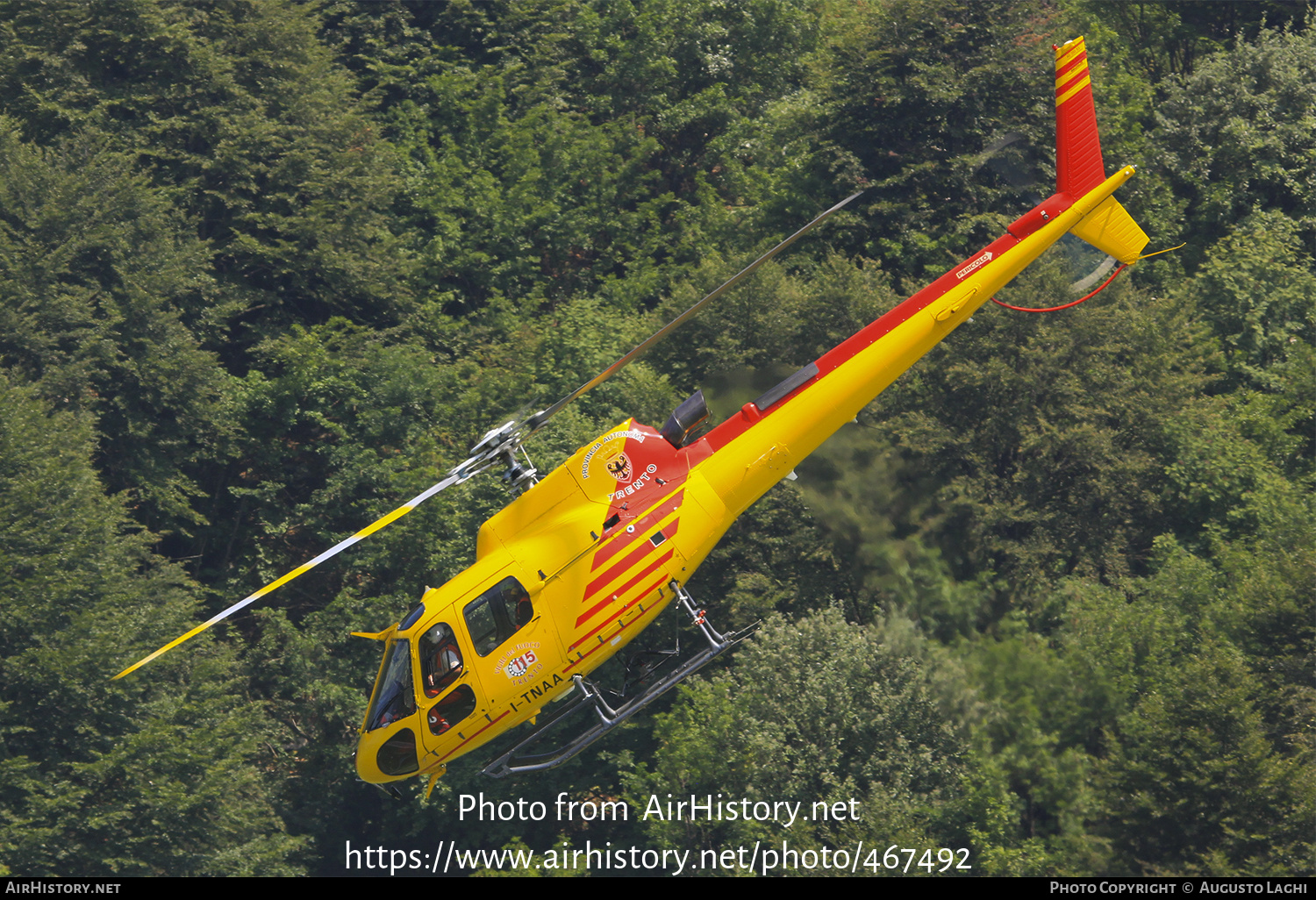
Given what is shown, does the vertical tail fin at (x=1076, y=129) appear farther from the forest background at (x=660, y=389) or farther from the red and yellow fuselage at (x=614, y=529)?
the forest background at (x=660, y=389)

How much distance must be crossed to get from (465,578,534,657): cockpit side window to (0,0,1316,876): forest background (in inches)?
228

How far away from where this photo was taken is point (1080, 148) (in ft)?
71.9

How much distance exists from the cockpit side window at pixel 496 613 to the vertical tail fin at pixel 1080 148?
32.5 ft

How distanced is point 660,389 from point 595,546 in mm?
14143

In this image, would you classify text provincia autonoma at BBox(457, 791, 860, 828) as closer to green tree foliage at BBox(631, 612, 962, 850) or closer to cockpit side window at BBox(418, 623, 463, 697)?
green tree foliage at BBox(631, 612, 962, 850)

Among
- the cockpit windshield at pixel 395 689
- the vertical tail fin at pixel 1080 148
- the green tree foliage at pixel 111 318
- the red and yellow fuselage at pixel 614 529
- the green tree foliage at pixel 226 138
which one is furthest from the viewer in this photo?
the green tree foliage at pixel 226 138

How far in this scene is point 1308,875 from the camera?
910 inches

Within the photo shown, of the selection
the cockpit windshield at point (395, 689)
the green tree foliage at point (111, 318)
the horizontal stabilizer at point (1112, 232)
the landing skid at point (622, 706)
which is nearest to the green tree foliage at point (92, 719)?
the green tree foliage at point (111, 318)

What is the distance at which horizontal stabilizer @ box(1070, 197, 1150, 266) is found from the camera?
72.3 ft

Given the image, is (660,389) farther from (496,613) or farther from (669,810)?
(496,613)

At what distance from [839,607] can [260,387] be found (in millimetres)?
18247

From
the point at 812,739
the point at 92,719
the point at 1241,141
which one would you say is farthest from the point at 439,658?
the point at 1241,141

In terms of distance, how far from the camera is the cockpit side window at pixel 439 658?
65.4 ft

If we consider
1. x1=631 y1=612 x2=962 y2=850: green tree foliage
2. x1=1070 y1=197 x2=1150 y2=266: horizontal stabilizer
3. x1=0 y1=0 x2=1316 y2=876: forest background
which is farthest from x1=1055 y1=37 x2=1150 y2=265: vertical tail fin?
x1=631 y1=612 x2=962 y2=850: green tree foliage
